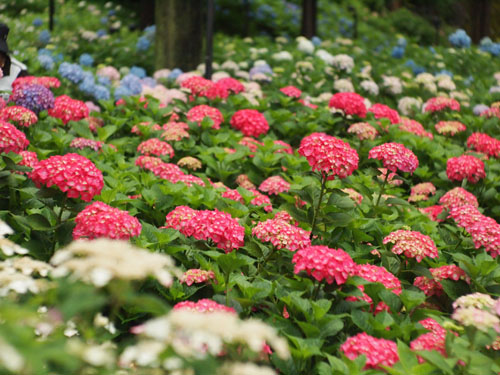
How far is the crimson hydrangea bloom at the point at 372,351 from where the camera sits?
192cm

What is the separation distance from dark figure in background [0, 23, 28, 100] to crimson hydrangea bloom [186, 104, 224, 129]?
1.37 m

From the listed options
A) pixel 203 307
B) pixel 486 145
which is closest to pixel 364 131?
pixel 486 145

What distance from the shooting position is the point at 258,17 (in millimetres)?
13203

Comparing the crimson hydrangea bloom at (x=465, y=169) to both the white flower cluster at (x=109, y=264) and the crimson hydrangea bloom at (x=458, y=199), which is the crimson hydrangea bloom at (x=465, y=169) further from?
the white flower cluster at (x=109, y=264)

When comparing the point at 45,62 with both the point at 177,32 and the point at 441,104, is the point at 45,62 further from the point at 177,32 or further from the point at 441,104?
the point at 441,104

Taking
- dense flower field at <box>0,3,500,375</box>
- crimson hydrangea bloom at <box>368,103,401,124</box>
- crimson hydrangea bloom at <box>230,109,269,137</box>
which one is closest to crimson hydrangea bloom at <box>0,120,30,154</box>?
dense flower field at <box>0,3,500,375</box>

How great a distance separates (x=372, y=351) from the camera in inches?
76.4

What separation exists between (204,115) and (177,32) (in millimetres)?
3114

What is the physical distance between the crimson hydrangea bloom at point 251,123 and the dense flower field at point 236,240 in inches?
0.7

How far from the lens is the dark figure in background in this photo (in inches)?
145

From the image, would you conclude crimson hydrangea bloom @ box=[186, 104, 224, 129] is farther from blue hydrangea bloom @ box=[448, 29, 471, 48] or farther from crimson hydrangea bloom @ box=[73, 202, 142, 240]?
blue hydrangea bloom @ box=[448, 29, 471, 48]

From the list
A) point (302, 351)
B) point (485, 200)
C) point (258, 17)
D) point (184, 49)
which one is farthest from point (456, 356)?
point (258, 17)

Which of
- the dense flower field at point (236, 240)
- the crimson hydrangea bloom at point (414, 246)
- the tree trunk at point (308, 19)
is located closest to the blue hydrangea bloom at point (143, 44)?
the dense flower field at point (236, 240)

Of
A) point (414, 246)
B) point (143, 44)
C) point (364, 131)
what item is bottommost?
point (143, 44)
